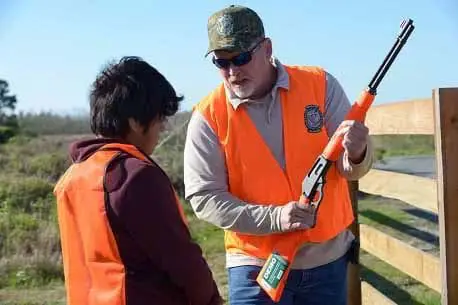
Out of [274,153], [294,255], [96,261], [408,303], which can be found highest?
[274,153]

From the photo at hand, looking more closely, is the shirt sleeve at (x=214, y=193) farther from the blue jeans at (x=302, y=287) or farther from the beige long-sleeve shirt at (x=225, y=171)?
the blue jeans at (x=302, y=287)

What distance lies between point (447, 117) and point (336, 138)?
2.14 ft

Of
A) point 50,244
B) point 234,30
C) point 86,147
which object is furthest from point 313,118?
point 50,244

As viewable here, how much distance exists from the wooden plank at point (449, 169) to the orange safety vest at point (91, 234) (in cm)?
148

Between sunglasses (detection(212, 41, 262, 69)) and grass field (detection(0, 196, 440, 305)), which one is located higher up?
sunglasses (detection(212, 41, 262, 69))

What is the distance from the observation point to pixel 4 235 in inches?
386

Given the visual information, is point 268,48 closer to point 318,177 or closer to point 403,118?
point 318,177

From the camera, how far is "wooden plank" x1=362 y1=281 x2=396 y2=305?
4434mm

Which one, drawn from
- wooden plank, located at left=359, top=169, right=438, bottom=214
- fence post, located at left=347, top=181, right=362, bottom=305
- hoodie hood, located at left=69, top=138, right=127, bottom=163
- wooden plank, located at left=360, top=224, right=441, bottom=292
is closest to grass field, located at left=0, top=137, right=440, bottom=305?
fence post, located at left=347, top=181, right=362, bottom=305

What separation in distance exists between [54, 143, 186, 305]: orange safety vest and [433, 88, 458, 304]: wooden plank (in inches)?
58.3

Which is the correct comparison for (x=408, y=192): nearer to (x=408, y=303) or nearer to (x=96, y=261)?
(x=96, y=261)

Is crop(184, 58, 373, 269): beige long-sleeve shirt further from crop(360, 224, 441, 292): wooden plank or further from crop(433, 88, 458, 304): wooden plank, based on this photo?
crop(360, 224, 441, 292): wooden plank

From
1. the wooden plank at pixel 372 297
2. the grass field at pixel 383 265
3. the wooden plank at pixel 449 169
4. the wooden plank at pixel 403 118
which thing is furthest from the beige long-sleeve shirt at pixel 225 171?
the grass field at pixel 383 265

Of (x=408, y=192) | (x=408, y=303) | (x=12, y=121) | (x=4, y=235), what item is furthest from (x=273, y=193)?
(x=12, y=121)
